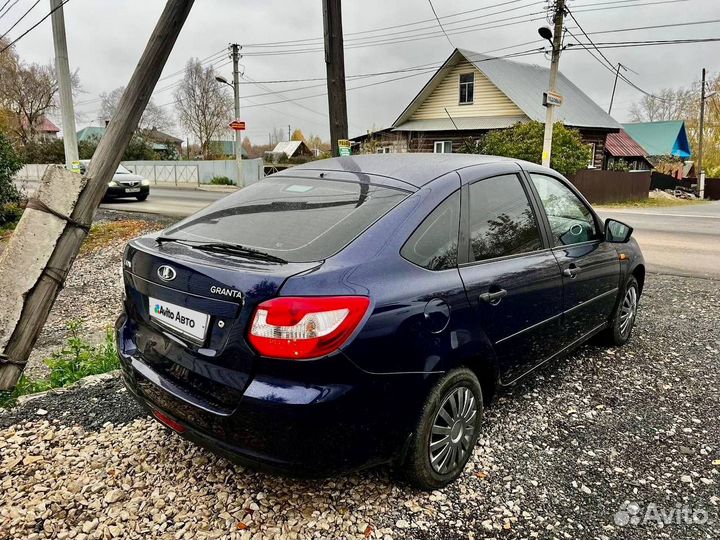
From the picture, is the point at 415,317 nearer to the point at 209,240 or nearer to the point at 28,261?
the point at 209,240

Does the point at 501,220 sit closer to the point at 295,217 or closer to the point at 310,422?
the point at 295,217

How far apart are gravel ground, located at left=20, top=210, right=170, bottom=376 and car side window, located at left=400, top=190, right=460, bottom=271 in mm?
4152

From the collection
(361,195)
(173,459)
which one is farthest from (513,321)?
(173,459)

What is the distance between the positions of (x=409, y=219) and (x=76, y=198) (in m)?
2.75

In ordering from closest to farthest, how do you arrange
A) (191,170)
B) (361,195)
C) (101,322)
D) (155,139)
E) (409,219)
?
(409,219) → (361,195) → (101,322) → (191,170) → (155,139)

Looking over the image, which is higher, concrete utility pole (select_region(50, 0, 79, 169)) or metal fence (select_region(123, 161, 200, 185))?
concrete utility pole (select_region(50, 0, 79, 169))

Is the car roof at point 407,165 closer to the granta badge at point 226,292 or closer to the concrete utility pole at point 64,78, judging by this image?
the granta badge at point 226,292

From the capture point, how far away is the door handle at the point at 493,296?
2661 millimetres

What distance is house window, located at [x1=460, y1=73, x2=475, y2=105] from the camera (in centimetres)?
2792

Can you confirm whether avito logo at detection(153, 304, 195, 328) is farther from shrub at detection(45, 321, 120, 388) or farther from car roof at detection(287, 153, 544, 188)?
shrub at detection(45, 321, 120, 388)

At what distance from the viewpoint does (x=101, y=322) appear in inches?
246

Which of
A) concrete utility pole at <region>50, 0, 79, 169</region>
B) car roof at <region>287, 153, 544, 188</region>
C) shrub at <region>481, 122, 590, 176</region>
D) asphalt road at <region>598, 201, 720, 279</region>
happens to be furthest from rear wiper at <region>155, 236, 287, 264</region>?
shrub at <region>481, 122, 590, 176</region>

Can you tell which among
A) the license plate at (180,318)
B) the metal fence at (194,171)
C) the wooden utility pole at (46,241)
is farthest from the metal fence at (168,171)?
the license plate at (180,318)

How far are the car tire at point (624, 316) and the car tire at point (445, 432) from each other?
220 centimetres
